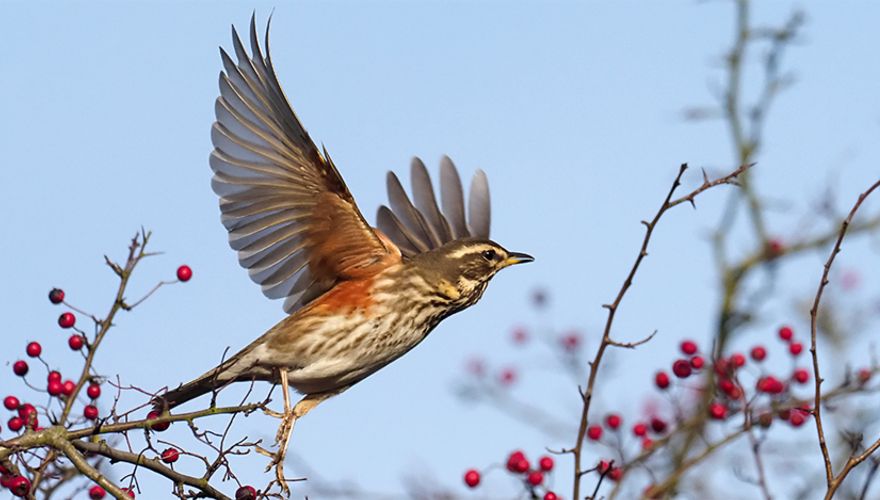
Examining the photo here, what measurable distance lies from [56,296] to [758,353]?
3.58 metres

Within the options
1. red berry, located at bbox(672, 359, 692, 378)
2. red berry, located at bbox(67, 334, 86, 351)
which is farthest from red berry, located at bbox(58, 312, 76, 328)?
red berry, located at bbox(672, 359, 692, 378)

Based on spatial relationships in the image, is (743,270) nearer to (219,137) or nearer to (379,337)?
(379,337)

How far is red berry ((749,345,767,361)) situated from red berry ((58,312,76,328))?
11.4ft

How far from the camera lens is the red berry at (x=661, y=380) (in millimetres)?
6262

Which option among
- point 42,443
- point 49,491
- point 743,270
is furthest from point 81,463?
point 743,270

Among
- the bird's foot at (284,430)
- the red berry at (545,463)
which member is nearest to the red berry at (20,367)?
the bird's foot at (284,430)

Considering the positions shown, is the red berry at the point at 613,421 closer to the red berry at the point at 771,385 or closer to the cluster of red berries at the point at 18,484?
the red berry at the point at 771,385

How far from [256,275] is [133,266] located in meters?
1.39

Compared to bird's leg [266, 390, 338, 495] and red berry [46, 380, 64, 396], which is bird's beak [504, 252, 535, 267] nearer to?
bird's leg [266, 390, 338, 495]

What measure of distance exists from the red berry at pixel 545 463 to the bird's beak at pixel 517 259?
0.97 metres

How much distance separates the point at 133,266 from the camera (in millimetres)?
4250

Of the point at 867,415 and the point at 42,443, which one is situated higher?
the point at 867,415

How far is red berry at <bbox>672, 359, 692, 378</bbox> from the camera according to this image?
5727 millimetres

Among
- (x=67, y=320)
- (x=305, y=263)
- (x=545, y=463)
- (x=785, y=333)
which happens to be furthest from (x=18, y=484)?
(x=785, y=333)
